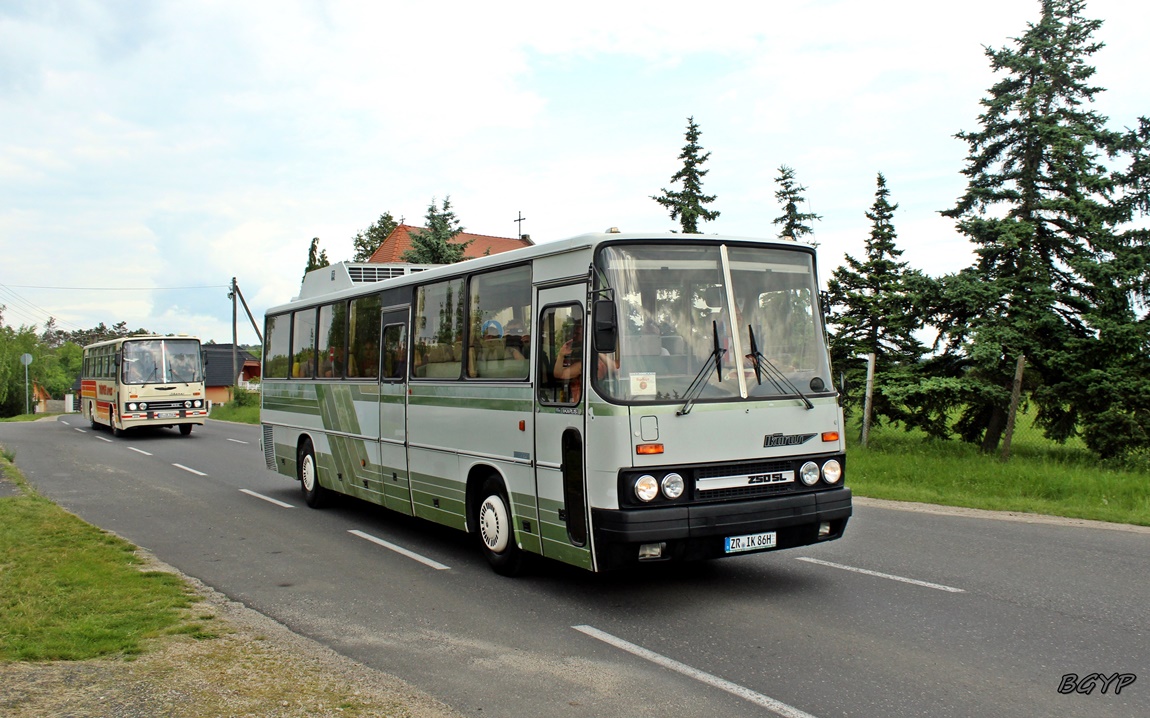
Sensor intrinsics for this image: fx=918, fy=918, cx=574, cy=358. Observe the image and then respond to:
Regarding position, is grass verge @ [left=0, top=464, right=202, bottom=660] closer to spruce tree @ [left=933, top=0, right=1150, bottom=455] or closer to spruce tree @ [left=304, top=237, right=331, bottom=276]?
spruce tree @ [left=933, top=0, right=1150, bottom=455]

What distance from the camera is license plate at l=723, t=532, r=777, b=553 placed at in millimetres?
6844

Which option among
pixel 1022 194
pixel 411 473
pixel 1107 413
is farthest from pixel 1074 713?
pixel 1022 194

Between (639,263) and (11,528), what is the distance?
7906mm

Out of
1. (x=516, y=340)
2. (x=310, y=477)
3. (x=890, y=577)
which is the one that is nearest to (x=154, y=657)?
(x=516, y=340)

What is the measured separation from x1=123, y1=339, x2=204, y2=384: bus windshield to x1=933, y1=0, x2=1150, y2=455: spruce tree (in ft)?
73.6

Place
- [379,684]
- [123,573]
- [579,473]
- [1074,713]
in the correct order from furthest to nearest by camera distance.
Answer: [123,573] < [579,473] < [379,684] < [1074,713]

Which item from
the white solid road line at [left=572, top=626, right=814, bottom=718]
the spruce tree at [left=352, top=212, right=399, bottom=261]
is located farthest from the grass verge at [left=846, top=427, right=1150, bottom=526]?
the spruce tree at [left=352, top=212, right=399, bottom=261]

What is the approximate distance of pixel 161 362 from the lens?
2883 cm

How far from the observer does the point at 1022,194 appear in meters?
17.2

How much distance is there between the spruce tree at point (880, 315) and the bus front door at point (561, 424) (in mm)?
11136

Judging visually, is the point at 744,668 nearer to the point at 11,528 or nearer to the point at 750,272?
the point at 750,272

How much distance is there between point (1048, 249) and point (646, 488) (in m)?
14.0

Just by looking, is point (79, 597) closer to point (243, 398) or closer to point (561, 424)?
point (561, 424)

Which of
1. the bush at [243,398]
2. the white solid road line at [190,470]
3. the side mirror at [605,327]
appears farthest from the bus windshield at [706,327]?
the bush at [243,398]
